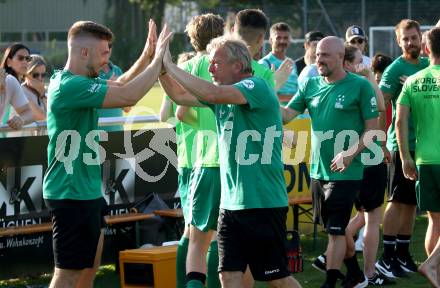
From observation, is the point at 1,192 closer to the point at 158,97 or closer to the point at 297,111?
the point at 297,111

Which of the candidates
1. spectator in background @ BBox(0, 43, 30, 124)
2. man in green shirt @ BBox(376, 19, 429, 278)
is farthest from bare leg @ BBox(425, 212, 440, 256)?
spectator in background @ BBox(0, 43, 30, 124)

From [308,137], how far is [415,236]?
1676mm

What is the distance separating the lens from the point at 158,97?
1522 inches

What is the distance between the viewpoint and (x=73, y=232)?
22.4ft

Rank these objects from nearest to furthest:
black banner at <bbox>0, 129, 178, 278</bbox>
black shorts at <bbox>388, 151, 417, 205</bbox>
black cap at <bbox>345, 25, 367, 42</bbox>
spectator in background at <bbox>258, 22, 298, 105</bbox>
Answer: black banner at <bbox>0, 129, 178, 278</bbox> → black shorts at <bbox>388, 151, 417, 205</bbox> → black cap at <bbox>345, 25, 367, 42</bbox> → spectator in background at <bbox>258, 22, 298, 105</bbox>

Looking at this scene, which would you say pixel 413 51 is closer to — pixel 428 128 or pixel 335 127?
pixel 428 128

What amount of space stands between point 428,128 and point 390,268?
5.96 feet

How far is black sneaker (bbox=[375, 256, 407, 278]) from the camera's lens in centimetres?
952

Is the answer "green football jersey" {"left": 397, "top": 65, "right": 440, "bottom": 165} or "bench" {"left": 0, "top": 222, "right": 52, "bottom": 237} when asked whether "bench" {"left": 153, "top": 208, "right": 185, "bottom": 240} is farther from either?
"green football jersey" {"left": 397, "top": 65, "right": 440, "bottom": 165}

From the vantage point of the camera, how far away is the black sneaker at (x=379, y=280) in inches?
363

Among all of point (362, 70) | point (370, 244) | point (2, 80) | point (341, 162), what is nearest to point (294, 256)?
point (370, 244)

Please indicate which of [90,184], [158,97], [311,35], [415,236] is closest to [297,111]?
[90,184]

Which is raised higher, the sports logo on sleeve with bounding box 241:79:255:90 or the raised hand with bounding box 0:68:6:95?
the raised hand with bounding box 0:68:6:95

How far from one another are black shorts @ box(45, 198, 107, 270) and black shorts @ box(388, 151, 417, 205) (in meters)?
3.89
